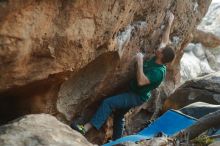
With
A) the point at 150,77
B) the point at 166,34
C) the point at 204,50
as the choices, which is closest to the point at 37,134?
the point at 150,77

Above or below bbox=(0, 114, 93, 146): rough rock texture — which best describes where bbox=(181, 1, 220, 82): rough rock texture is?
below

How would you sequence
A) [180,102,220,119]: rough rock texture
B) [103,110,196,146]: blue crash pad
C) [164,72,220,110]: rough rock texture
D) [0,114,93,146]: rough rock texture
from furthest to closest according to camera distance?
[164,72,220,110]: rough rock texture
[180,102,220,119]: rough rock texture
[103,110,196,146]: blue crash pad
[0,114,93,146]: rough rock texture

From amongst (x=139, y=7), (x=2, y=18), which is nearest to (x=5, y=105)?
(x=2, y=18)

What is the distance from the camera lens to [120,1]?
8.12 m

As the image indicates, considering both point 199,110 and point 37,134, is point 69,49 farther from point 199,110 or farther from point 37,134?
point 199,110

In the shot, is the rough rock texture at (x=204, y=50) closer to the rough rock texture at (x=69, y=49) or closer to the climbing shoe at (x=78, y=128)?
the rough rock texture at (x=69, y=49)

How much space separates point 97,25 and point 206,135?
2.55 metres

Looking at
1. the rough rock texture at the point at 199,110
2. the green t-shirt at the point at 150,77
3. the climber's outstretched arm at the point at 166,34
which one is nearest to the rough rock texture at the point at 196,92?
the rough rock texture at the point at 199,110

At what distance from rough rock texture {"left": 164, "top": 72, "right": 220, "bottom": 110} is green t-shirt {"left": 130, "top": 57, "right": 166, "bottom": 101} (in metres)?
3.27

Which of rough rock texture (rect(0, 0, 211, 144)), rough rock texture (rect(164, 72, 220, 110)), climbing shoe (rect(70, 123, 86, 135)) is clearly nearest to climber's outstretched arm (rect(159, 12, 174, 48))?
rough rock texture (rect(0, 0, 211, 144))

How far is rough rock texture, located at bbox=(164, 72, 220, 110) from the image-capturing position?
1218cm

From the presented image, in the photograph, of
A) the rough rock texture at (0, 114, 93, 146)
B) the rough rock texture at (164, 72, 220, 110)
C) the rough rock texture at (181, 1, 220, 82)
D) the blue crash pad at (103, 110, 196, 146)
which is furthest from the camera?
the rough rock texture at (181, 1, 220, 82)

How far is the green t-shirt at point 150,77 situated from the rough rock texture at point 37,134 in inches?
123

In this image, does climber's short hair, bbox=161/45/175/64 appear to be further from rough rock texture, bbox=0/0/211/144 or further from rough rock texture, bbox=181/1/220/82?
rough rock texture, bbox=181/1/220/82
